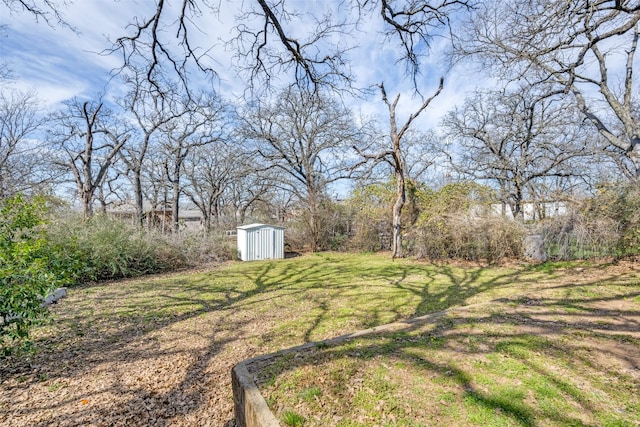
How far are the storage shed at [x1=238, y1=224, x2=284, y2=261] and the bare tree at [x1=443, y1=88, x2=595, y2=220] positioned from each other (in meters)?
8.25

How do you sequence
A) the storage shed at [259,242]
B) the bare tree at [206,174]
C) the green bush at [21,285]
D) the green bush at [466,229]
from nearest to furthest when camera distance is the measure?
the green bush at [21,285]
the green bush at [466,229]
the storage shed at [259,242]
the bare tree at [206,174]

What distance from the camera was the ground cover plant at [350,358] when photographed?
197 cm

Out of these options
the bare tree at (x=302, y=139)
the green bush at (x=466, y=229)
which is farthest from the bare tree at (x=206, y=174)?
the green bush at (x=466, y=229)

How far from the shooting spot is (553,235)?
24.9 ft

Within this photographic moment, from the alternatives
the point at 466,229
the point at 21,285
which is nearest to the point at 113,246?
the point at 21,285

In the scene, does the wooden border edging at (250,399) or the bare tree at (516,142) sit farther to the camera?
the bare tree at (516,142)

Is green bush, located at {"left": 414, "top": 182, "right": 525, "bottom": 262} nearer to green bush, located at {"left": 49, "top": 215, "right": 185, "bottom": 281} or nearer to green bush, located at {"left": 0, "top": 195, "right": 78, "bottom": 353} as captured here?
green bush, located at {"left": 49, "top": 215, "right": 185, "bottom": 281}

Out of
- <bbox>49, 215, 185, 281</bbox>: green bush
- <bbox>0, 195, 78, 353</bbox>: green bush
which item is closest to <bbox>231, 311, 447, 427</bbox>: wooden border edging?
<bbox>0, 195, 78, 353</bbox>: green bush

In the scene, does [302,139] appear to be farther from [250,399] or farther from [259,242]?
[250,399]

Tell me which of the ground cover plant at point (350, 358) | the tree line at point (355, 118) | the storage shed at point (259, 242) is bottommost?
the ground cover plant at point (350, 358)

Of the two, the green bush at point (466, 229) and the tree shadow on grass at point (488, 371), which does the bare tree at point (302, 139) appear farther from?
the tree shadow on grass at point (488, 371)

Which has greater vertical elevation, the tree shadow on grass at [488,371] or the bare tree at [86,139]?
the bare tree at [86,139]

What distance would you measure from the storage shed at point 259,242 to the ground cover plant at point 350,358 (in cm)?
549

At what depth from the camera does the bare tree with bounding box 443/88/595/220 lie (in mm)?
10430
